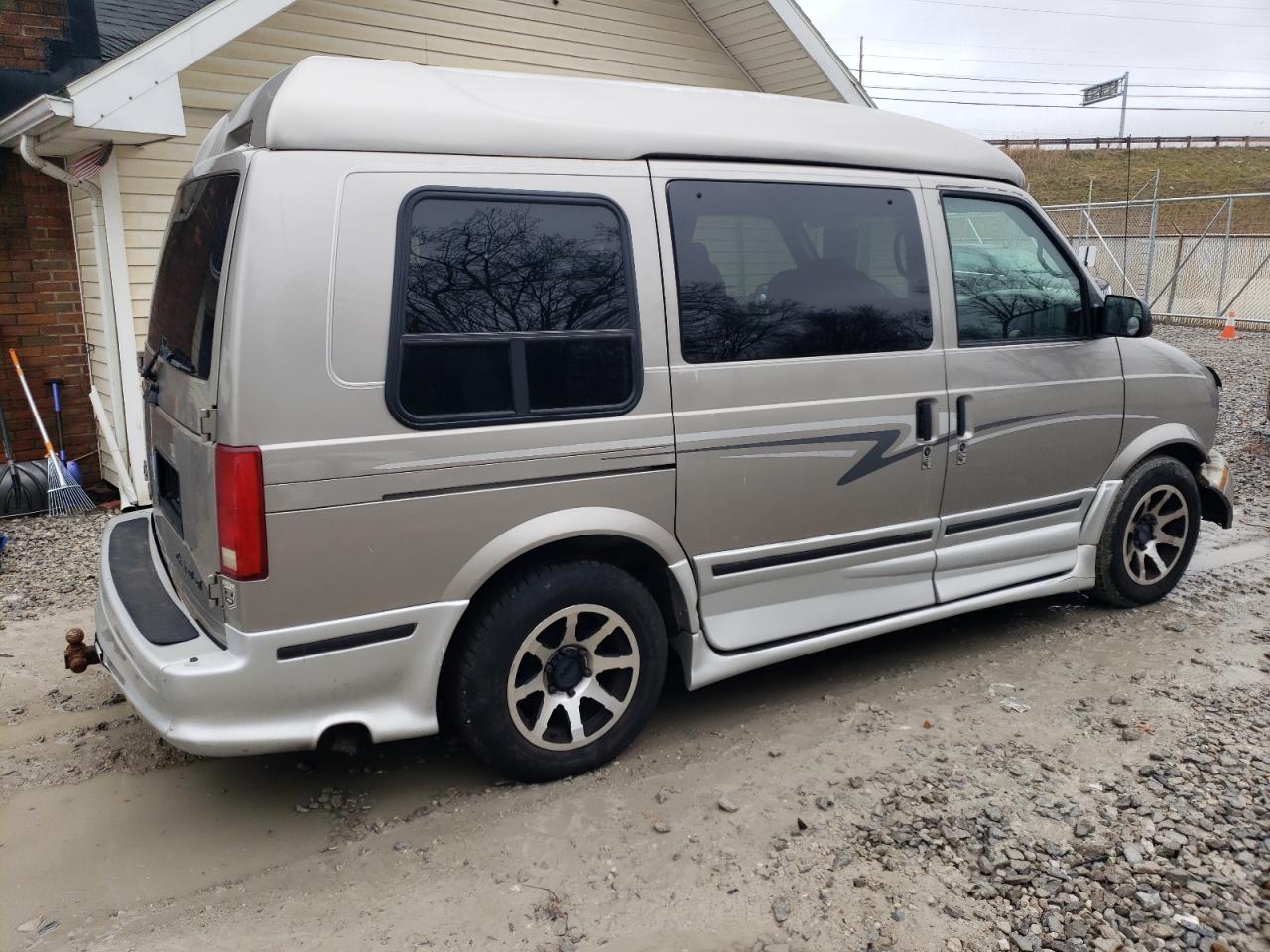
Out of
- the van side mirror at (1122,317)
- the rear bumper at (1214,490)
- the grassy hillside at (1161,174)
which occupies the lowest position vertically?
the rear bumper at (1214,490)

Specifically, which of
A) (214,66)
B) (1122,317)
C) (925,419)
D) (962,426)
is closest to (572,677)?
(925,419)

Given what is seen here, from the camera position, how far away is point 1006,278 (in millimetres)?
4363

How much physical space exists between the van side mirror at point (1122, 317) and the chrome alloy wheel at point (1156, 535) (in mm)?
883

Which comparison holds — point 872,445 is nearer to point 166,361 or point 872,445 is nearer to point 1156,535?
point 1156,535

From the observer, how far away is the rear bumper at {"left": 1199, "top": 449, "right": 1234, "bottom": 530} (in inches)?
206

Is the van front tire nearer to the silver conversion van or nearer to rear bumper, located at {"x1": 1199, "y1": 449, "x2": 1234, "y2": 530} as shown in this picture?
rear bumper, located at {"x1": 1199, "y1": 449, "x2": 1234, "y2": 530}

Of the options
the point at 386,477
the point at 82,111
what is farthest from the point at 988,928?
the point at 82,111

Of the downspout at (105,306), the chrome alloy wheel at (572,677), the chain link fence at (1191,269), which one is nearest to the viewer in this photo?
the chrome alloy wheel at (572,677)

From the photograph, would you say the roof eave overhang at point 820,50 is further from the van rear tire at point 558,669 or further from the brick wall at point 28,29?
the van rear tire at point 558,669

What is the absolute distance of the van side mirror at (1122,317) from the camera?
457 centimetres

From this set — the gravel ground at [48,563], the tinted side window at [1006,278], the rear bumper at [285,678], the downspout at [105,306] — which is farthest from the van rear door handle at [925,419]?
the downspout at [105,306]

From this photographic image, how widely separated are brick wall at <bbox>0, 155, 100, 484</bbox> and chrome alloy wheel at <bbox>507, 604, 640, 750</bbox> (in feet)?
19.1

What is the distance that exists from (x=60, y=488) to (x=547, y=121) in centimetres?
554

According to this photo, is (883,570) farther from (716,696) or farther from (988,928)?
(988,928)
